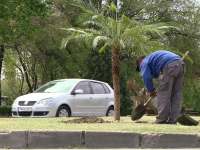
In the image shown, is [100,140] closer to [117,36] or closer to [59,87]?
[117,36]

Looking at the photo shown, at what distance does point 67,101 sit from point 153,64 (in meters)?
4.24

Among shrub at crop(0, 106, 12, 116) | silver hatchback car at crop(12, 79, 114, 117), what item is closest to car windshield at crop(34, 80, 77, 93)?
silver hatchback car at crop(12, 79, 114, 117)

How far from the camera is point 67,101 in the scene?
1049 cm

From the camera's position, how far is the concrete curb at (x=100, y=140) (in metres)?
4.72

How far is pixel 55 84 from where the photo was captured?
11.5 m

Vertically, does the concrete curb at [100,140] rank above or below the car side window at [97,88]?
below

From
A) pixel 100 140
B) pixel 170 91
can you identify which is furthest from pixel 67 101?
pixel 100 140

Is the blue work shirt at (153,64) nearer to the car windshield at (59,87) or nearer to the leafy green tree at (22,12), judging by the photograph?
the car windshield at (59,87)

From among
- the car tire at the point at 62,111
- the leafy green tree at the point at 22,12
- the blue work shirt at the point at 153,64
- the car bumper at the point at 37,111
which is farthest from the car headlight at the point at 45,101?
the leafy green tree at the point at 22,12

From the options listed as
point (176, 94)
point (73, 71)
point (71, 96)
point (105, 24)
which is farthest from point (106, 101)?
point (73, 71)

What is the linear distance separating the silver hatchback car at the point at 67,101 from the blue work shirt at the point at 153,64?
3300 millimetres

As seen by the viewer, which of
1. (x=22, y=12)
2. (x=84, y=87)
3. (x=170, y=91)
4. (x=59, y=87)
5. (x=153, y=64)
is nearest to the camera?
(x=170, y=91)

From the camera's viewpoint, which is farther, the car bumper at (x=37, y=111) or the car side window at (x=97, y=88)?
the car side window at (x=97, y=88)

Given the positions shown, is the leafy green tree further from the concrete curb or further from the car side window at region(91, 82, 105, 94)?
the concrete curb
